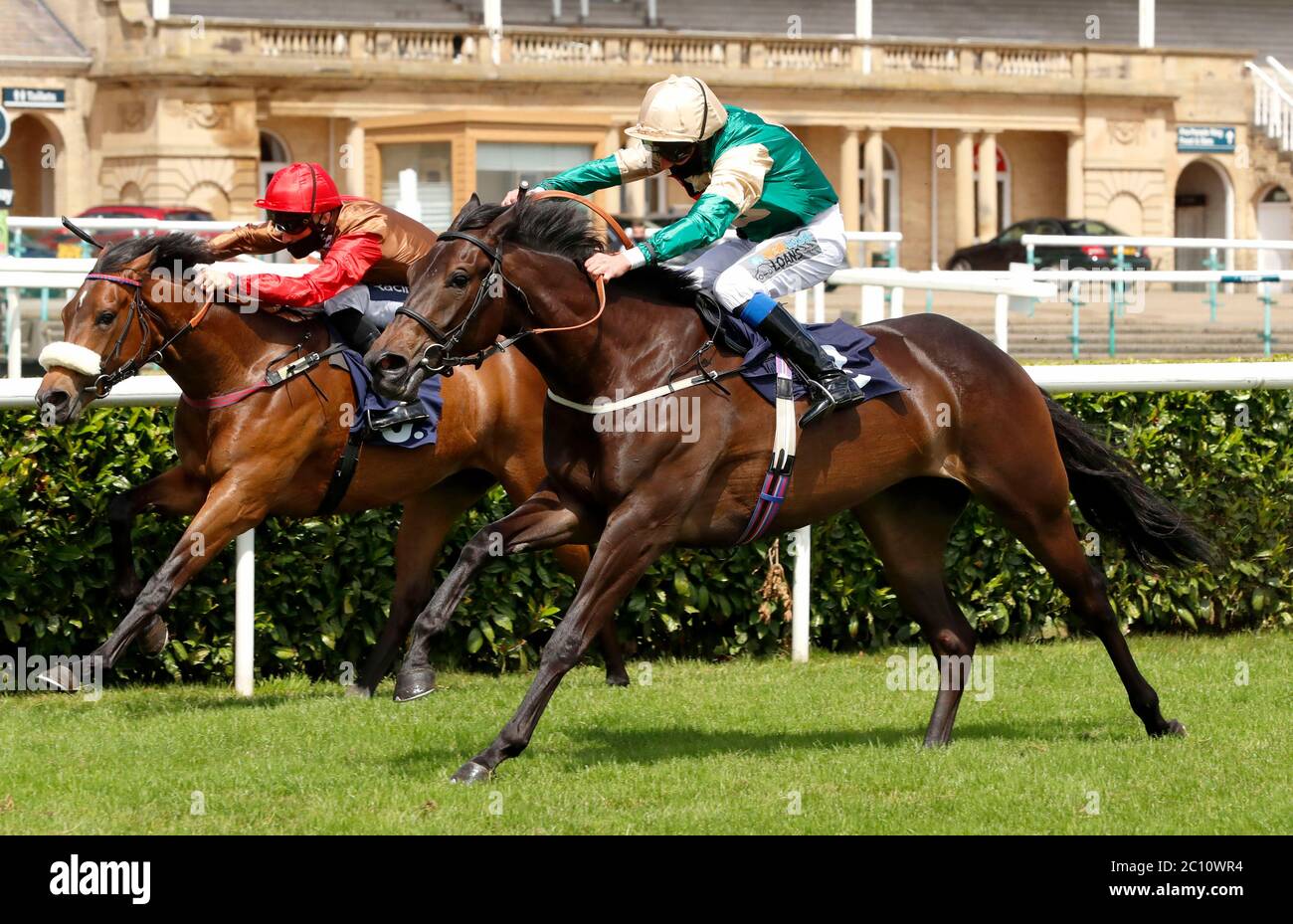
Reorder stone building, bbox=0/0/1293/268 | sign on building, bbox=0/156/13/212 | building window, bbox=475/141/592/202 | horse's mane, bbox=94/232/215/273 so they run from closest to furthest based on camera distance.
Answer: horse's mane, bbox=94/232/215/273 < sign on building, bbox=0/156/13/212 < building window, bbox=475/141/592/202 < stone building, bbox=0/0/1293/268

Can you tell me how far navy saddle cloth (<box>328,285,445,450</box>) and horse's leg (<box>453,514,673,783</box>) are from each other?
5.44ft

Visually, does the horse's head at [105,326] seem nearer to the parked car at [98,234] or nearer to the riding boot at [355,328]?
the riding boot at [355,328]

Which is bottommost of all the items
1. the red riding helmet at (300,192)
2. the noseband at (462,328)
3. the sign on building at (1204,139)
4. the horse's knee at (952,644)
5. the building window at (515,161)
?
the horse's knee at (952,644)

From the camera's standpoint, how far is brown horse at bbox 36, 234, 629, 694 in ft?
21.7

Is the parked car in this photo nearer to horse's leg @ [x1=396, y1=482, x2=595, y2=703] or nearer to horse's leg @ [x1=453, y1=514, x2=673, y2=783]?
horse's leg @ [x1=396, y1=482, x2=595, y2=703]

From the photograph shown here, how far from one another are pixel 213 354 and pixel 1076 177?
35124 millimetres

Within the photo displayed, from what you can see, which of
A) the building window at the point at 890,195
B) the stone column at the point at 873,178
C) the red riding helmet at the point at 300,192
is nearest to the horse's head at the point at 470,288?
the red riding helmet at the point at 300,192

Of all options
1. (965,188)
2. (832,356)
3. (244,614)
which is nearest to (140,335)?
(244,614)

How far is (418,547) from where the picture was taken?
300 inches

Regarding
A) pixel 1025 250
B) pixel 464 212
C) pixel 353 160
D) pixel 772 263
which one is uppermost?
pixel 353 160

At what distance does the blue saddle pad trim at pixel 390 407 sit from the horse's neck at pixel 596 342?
1.48 meters

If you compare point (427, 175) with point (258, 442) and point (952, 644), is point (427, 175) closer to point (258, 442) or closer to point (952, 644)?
point (258, 442)

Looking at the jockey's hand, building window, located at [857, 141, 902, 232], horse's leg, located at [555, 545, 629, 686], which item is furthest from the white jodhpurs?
building window, located at [857, 141, 902, 232]

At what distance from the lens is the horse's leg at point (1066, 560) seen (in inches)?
255
